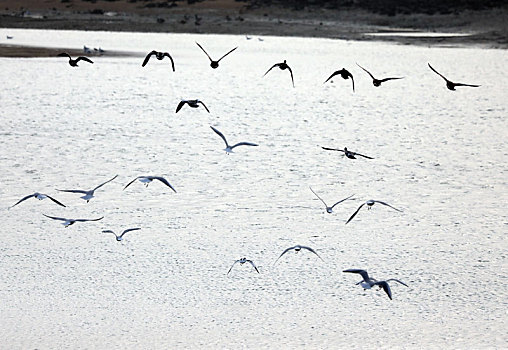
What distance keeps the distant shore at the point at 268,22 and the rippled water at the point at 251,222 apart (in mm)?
15103

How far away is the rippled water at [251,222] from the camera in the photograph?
9219 mm

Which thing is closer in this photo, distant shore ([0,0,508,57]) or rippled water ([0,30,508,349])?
rippled water ([0,30,508,349])

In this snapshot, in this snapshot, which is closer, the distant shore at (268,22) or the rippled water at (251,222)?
the rippled water at (251,222)

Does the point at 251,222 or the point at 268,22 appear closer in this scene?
the point at 251,222

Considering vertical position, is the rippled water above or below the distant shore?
above

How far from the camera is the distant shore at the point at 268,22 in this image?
39750 millimetres

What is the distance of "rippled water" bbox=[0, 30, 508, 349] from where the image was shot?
922 cm

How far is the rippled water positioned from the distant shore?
595 inches

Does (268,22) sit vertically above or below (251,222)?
below

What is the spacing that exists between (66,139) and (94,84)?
926 cm

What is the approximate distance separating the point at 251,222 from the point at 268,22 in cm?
3422

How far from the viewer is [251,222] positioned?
40.8 feet

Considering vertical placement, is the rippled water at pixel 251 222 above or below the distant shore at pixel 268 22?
above

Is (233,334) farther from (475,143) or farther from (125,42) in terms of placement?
(125,42)
